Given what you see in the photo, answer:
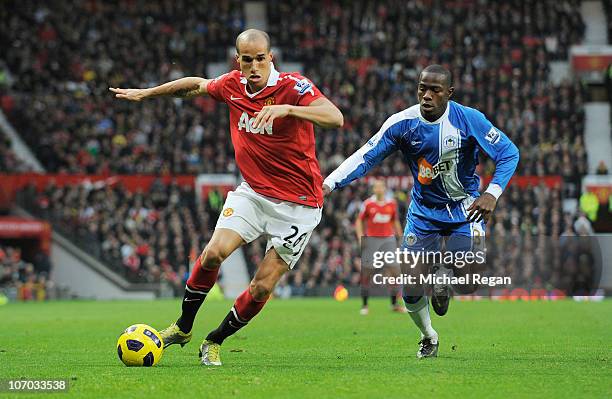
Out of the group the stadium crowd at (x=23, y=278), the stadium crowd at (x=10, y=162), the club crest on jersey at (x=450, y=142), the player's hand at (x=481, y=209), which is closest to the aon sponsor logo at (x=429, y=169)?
the club crest on jersey at (x=450, y=142)

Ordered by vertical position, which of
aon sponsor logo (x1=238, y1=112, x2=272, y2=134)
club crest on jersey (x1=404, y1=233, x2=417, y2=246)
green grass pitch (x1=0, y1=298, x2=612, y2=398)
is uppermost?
aon sponsor logo (x1=238, y1=112, x2=272, y2=134)

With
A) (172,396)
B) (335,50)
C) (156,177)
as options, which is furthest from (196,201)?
(172,396)

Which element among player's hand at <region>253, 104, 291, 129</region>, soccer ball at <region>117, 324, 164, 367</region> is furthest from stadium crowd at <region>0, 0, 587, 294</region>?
player's hand at <region>253, 104, 291, 129</region>

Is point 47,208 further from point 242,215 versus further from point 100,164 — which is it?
point 242,215

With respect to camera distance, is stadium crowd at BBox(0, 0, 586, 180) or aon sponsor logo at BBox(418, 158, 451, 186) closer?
aon sponsor logo at BBox(418, 158, 451, 186)

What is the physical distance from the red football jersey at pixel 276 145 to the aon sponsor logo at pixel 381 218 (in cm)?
1214

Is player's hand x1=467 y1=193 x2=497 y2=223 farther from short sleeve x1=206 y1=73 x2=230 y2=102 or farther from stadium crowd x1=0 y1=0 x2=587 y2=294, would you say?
stadium crowd x1=0 y1=0 x2=587 y2=294

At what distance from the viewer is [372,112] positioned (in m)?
38.6

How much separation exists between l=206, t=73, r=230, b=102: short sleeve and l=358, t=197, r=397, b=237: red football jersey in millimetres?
12109

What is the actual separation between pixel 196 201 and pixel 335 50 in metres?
10.5

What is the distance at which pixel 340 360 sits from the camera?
10.2 metres

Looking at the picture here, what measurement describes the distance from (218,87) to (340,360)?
2881 mm

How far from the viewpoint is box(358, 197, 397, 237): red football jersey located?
71.4 feet

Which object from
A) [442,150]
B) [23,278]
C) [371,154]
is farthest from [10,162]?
[442,150]
